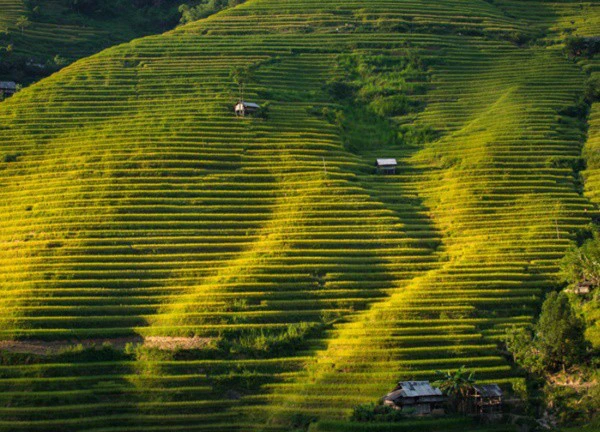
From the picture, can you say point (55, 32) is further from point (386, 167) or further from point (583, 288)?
point (583, 288)

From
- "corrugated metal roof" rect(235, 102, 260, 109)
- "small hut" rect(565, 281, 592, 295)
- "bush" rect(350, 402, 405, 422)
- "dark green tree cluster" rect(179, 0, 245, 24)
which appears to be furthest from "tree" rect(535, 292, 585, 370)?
"dark green tree cluster" rect(179, 0, 245, 24)

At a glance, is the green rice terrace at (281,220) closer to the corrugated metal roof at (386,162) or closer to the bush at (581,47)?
the corrugated metal roof at (386,162)

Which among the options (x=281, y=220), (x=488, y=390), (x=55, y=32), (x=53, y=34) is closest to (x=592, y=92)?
(x=281, y=220)

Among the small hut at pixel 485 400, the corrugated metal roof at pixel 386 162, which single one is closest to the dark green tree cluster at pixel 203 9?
the corrugated metal roof at pixel 386 162

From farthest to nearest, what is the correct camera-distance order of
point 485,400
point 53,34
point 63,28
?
point 63,28
point 53,34
point 485,400

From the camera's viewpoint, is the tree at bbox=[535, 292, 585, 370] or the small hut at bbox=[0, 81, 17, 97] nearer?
the tree at bbox=[535, 292, 585, 370]

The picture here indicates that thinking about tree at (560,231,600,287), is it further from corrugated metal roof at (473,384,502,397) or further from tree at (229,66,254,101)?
tree at (229,66,254,101)

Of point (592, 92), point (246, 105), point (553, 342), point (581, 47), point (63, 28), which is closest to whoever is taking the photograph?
point (553, 342)
